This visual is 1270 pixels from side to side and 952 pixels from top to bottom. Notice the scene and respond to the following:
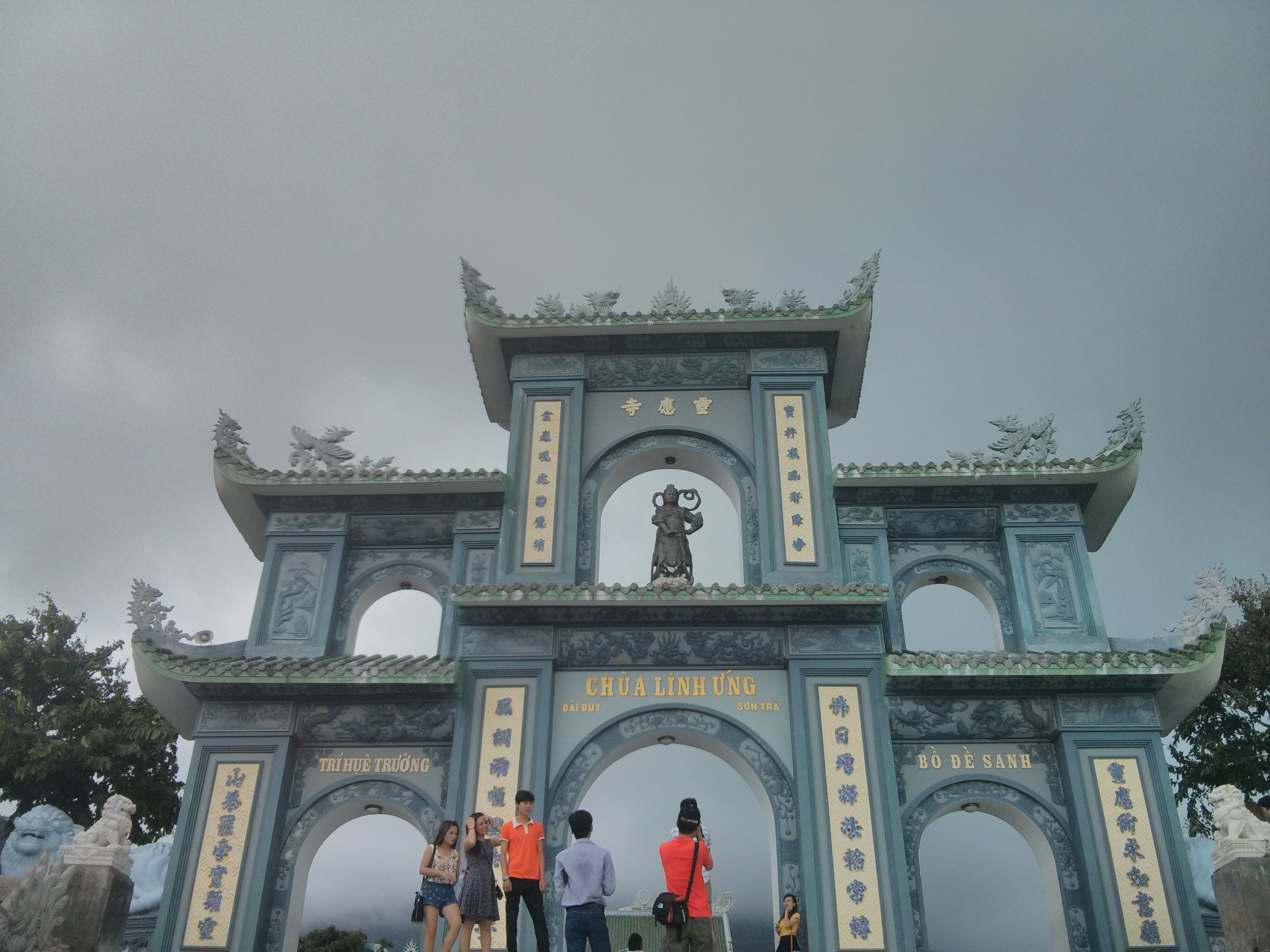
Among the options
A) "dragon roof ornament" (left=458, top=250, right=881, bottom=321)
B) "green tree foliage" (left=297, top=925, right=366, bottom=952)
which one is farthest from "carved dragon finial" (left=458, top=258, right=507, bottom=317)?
"green tree foliage" (left=297, top=925, right=366, bottom=952)

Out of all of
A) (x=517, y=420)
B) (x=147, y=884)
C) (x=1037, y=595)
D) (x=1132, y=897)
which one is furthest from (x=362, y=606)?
(x=1132, y=897)

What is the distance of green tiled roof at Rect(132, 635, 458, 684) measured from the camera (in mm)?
14430

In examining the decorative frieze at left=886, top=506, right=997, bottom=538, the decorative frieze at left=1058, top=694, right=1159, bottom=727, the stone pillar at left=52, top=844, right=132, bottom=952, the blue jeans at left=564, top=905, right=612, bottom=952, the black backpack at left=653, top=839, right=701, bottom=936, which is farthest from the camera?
the decorative frieze at left=886, top=506, right=997, bottom=538

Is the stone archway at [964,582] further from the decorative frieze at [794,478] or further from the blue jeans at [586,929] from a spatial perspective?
the blue jeans at [586,929]

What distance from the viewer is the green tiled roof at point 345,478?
1634cm

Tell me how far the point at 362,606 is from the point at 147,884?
4.67m

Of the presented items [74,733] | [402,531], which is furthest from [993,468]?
[74,733]

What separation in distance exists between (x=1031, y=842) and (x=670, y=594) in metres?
5.37

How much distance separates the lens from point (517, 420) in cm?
1708

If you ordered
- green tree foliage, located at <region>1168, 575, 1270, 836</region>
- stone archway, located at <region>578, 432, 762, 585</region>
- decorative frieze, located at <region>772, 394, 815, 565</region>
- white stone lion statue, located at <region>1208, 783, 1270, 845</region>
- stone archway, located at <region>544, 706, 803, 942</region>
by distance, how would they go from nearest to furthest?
white stone lion statue, located at <region>1208, 783, 1270, 845</region>
stone archway, located at <region>544, 706, 803, 942</region>
decorative frieze, located at <region>772, 394, 815, 565</region>
stone archway, located at <region>578, 432, 762, 585</region>
green tree foliage, located at <region>1168, 575, 1270, 836</region>

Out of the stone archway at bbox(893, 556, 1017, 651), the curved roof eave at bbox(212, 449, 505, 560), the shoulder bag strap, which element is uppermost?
the curved roof eave at bbox(212, 449, 505, 560)

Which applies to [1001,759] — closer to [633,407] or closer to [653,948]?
[633,407]

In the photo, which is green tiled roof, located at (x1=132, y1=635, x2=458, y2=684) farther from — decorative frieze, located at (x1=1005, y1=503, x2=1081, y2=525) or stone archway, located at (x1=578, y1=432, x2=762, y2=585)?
decorative frieze, located at (x1=1005, y1=503, x2=1081, y2=525)

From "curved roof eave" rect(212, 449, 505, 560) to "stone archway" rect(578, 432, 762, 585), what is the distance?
133 cm
